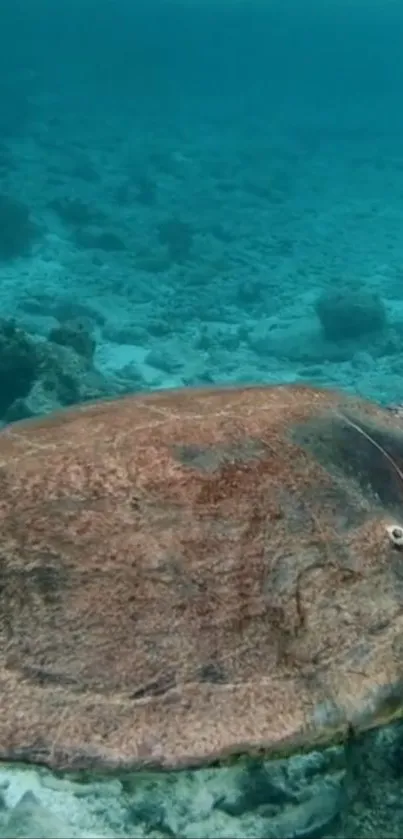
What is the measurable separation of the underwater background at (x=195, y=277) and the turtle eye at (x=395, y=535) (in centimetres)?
63

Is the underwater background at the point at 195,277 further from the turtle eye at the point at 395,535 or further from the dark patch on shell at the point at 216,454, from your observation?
the dark patch on shell at the point at 216,454

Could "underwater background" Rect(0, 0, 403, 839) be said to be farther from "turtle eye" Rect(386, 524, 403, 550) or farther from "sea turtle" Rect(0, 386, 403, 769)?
"turtle eye" Rect(386, 524, 403, 550)

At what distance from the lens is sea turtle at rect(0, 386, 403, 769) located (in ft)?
7.92

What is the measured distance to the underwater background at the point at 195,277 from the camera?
92.0 inches

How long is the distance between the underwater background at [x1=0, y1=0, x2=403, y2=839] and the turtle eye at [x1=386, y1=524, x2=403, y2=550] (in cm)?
63

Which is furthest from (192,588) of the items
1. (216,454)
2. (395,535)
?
(395,535)

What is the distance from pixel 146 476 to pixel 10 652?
2.24 feet

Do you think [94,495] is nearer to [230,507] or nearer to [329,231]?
[230,507]

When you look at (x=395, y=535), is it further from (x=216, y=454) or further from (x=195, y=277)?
(x=195, y=277)

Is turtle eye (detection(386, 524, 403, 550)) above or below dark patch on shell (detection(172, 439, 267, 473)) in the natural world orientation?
below

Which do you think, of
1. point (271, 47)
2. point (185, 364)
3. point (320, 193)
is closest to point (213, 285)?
point (185, 364)

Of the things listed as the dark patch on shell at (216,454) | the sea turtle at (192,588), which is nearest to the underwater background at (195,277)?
the sea turtle at (192,588)

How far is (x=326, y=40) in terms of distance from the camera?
116875 mm

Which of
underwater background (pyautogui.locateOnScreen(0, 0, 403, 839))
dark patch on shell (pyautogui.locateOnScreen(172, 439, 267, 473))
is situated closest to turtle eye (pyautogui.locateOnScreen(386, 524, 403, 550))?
dark patch on shell (pyautogui.locateOnScreen(172, 439, 267, 473))
